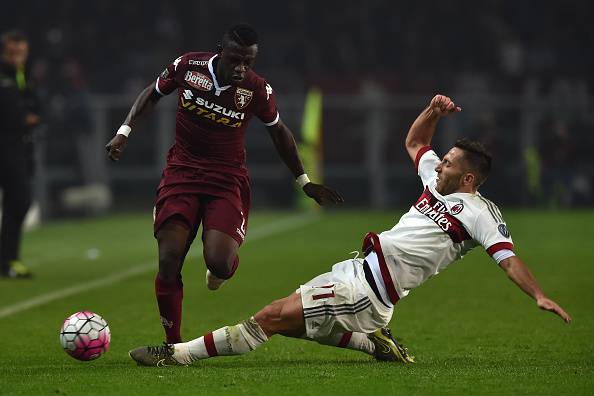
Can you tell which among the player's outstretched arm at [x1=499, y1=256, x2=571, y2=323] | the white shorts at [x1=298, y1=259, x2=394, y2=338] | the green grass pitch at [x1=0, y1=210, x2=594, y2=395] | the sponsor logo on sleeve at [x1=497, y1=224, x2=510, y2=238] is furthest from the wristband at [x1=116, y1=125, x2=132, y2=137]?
the player's outstretched arm at [x1=499, y1=256, x2=571, y2=323]

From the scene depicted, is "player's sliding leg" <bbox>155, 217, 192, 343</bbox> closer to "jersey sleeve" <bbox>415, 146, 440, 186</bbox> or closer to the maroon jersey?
the maroon jersey

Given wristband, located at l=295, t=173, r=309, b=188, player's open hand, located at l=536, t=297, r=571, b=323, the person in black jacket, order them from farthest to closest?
the person in black jacket
wristband, located at l=295, t=173, r=309, b=188
player's open hand, located at l=536, t=297, r=571, b=323

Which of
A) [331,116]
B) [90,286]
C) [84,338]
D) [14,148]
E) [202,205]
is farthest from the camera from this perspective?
[331,116]

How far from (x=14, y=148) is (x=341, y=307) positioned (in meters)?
6.64

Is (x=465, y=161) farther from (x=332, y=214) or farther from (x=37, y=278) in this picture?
(x=332, y=214)

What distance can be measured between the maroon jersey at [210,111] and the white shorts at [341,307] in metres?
1.20

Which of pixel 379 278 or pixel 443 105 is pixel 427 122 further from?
pixel 379 278

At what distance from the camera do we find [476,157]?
7129 millimetres

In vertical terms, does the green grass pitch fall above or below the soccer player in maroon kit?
below

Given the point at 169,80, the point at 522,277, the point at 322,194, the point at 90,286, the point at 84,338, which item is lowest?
the point at 90,286

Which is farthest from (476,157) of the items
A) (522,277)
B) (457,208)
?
(522,277)

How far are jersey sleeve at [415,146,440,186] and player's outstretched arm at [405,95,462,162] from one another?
62mm

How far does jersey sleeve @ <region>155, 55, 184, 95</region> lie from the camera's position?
7.89m

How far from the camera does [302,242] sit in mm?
17875
